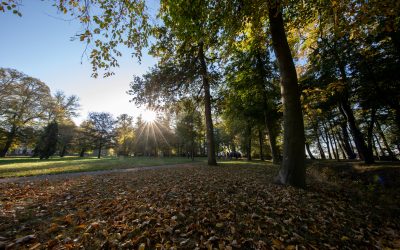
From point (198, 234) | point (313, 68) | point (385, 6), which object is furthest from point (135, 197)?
point (313, 68)

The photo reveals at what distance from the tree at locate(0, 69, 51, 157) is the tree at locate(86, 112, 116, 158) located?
8748 millimetres

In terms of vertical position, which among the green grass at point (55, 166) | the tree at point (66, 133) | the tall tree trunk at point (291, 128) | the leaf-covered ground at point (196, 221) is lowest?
the leaf-covered ground at point (196, 221)

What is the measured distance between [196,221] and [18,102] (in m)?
39.4

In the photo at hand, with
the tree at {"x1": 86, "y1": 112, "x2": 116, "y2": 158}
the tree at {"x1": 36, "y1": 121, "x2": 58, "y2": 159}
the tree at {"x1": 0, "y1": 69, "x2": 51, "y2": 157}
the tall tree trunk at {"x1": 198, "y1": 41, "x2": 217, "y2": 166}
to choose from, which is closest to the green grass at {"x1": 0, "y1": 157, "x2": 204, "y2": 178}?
the tall tree trunk at {"x1": 198, "y1": 41, "x2": 217, "y2": 166}

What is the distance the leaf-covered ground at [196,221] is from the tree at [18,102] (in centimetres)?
3257

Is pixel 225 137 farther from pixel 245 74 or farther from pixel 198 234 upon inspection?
pixel 198 234

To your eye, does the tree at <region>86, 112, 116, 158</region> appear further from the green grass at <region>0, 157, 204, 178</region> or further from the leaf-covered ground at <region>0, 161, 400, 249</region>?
the leaf-covered ground at <region>0, 161, 400, 249</region>

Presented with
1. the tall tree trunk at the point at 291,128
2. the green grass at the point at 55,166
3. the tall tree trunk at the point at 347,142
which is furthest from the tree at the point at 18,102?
the tall tree trunk at the point at 347,142

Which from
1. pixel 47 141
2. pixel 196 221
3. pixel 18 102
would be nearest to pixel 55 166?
pixel 196 221

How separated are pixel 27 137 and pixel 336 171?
42941mm

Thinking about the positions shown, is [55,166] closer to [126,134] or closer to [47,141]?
[47,141]

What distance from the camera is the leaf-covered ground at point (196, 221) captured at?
2697 mm

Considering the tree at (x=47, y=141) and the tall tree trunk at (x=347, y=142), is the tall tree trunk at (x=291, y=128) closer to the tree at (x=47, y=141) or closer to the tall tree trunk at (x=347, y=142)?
the tall tree trunk at (x=347, y=142)

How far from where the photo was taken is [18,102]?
28.5 m
